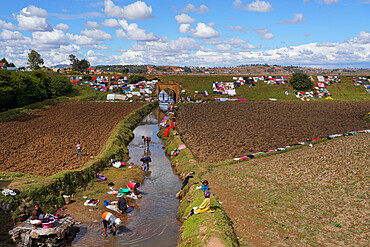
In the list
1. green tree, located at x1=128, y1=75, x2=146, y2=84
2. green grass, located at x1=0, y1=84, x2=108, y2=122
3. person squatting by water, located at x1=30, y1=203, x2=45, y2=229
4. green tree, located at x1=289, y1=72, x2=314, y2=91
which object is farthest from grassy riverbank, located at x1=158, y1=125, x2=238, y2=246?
green tree, located at x1=289, y1=72, x2=314, y2=91

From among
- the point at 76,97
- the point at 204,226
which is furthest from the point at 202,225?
the point at 76,97

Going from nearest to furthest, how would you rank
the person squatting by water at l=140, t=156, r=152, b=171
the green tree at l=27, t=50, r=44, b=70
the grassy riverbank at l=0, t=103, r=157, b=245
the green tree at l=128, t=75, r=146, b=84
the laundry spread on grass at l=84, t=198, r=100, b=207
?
the grassy riverbank at l=0, t=103, r=157, b=245, the laundry spread on grass at l=84, t=198, r=100, b=207, the person squatting by water at l=140, t=156, r=152, b=171, the green tree at l=128, t=75, r=146, b=84, the green tree at l=27, t=50, r=44, b=70

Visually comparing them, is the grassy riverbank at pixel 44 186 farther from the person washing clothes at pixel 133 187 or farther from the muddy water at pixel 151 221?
the person washing clothes at pixel 133 187

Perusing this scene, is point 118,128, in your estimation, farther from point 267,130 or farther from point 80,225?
point 80,225

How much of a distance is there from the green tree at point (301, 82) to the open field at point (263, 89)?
1652 millimetres

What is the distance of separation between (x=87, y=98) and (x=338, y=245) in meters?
72.4

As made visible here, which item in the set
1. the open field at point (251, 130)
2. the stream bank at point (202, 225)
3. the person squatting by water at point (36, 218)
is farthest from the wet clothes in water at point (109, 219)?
the open field at point (251, 130)

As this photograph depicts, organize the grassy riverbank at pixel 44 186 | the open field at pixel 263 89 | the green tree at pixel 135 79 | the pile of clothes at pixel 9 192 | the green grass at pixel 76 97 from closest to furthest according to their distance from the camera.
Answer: the grassy riverbank at pixel 44 186 → the pile of clothes at pixel 9 192 → the green grass at pixel 76 97 → the open field at pixel 263 89 → the green tree at pixel 135 79

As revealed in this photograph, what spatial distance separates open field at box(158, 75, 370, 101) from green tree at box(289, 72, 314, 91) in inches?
65.1

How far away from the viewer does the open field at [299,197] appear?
13.0 m

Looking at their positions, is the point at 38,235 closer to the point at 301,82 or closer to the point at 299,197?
the point at 299,197

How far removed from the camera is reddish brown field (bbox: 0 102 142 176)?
2278cm

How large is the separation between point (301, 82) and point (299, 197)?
251 ft

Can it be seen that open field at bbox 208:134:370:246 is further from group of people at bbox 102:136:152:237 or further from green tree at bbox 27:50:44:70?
green tree at bbox 27:50:44:70
